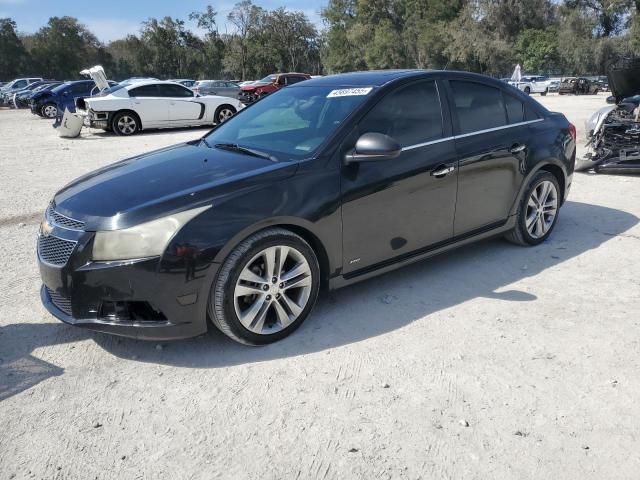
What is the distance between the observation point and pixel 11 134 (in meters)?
17.7

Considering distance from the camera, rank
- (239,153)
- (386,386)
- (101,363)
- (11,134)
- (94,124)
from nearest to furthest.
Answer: (386,386) → (101,363) → (239,153) → (94,124) → (11,134)

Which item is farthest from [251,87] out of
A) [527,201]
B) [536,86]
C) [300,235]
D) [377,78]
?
[300,235]

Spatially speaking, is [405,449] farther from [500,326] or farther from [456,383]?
[500,326]

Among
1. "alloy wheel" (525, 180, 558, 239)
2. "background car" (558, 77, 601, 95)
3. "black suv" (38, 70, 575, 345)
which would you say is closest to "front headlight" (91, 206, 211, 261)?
"black suv" (38, 70, 575, 345)

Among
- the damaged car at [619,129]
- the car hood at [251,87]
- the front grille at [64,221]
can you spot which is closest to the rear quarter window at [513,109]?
the front grille at [64,221]

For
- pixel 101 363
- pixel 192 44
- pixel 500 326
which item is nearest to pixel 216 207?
pixel 101 363

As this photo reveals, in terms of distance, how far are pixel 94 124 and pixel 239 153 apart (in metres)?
13.4

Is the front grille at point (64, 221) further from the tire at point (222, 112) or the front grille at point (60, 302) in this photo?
the tire at point (222, 112)

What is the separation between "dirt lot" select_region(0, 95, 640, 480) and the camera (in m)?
2.45

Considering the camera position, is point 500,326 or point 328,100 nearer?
point 500,326

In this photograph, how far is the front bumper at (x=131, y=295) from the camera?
A: 9.86 ft

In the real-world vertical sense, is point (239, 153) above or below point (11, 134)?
above

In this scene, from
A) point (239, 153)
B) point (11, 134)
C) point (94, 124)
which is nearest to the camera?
point (239, 153)

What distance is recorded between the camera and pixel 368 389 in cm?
296
